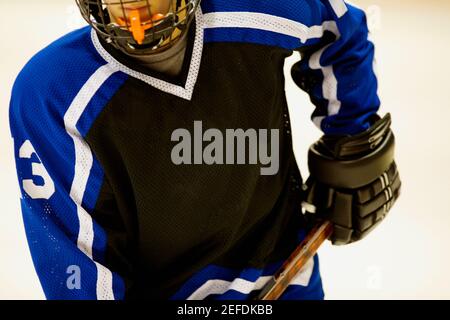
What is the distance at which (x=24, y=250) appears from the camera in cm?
184

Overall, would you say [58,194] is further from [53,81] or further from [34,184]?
[53,81]

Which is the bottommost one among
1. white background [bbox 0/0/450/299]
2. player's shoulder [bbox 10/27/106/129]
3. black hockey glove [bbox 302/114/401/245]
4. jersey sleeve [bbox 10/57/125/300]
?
white background [bbox 0/0/450/299]

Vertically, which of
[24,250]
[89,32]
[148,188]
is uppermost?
[89,32]

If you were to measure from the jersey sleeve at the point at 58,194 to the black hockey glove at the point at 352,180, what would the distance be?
0.47m

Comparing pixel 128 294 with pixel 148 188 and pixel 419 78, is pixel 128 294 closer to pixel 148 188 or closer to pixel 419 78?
pixel 148 188

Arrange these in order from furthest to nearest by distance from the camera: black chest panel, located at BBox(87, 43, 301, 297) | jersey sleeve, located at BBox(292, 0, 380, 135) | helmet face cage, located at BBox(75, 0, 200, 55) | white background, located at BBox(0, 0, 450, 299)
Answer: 1. white background, located at BBox(0, 0, 450, 299)
2. jersey sleeve, located at BBox(292, 0, 380, 135)
3. black chest panel, located at BBox(87, 43, 301, 297)
4. helmet face cage, located at BBox(75, 0, 200, 55)

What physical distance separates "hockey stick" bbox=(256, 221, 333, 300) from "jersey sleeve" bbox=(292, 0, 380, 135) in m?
0.21

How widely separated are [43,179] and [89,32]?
22 cm

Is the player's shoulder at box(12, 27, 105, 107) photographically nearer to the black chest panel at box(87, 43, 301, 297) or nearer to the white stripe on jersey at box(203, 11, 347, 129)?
the black chest panel at box(87, 43, 301, 297)

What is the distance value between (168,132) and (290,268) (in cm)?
41

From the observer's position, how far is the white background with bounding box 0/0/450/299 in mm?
1772

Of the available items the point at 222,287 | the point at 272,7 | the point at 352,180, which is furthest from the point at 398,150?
the point at 272,7

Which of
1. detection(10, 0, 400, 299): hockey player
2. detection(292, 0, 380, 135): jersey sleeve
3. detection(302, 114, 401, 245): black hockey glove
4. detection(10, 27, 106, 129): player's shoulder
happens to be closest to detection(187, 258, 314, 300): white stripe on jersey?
detection(10, 0, 400, 299): hockey player
